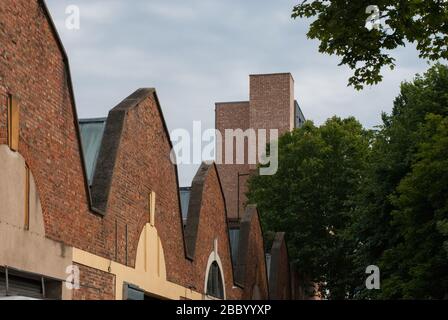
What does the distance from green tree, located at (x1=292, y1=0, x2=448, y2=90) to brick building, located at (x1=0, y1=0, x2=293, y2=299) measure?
478 centimetres

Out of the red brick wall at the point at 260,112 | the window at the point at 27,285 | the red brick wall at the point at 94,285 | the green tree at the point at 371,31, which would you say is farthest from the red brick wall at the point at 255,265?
the red brick wall at the point at 260,112

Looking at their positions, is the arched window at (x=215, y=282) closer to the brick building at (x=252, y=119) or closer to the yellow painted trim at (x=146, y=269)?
the yellow painted trim at (x=146, y=269)

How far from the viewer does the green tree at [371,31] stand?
14.1 meters

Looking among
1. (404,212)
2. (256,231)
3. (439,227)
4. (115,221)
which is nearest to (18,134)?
(115,221)

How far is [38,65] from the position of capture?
52.3 feet

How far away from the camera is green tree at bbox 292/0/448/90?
46.1 feet

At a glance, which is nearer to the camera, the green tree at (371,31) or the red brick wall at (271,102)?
the green tree at (371,31)

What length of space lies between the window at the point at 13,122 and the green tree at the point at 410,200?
46.6 ft

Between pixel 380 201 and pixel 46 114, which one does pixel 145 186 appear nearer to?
pixel 46 114

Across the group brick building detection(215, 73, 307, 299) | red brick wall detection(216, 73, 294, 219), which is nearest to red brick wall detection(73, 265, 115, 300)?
brick building detection(215, 73, 307, 299)

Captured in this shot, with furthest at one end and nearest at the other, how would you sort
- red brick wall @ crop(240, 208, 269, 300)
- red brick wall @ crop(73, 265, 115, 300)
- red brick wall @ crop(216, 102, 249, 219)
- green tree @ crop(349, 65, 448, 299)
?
red brick wall @ crop(216, 102, 249, 219) → red brick wall @ crop(240, 208, 269, 300) → green tree @ crop(349, 65, 448, 299) → red brick wall @ crop(73, 265, 115, 300)

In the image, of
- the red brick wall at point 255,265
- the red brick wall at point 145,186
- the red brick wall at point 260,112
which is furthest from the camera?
the red brick wall at point 260,112

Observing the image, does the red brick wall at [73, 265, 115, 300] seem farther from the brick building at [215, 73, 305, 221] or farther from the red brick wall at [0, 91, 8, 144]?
the brick building at [215, 73, 305, 221]

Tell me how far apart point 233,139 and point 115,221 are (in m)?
48.5
